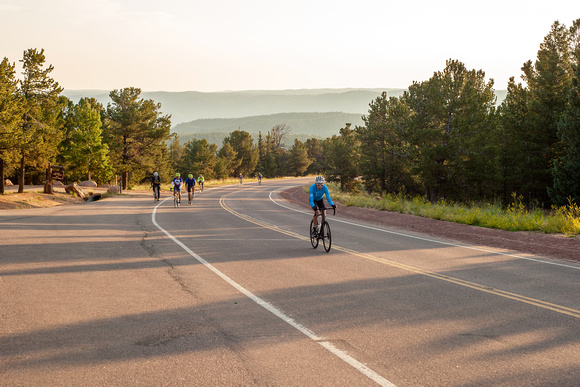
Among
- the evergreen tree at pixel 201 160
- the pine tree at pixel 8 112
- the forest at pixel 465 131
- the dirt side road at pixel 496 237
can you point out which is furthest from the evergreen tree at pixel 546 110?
the evergreen tree at pixel 201 160

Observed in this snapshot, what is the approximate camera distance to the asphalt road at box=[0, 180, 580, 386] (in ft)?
A: 13.2

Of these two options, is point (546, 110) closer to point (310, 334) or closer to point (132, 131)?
point (310, 334)

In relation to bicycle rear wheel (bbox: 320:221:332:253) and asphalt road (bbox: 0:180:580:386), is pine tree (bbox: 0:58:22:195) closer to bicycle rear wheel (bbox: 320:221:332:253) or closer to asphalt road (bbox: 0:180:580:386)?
asphalt road (bbox: 0:180:580:386)

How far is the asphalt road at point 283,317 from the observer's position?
4.03 metres

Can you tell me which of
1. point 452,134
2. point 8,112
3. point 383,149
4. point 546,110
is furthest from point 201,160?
point 546,110

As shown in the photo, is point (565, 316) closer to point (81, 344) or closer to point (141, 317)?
point (141, 317)

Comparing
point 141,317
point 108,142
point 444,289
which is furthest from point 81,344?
point 108,142

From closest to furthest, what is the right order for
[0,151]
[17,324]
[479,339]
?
[479,339] → [17,324] → [0,151]

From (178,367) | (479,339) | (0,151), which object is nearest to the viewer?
(178,367)

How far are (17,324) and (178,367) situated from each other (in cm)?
251

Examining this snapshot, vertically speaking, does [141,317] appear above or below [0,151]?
below

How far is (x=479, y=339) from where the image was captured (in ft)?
16.0

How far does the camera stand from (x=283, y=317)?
5.58 metres

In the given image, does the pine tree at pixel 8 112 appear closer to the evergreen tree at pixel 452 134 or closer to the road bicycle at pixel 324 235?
the road bicycle at pixel 324 235
